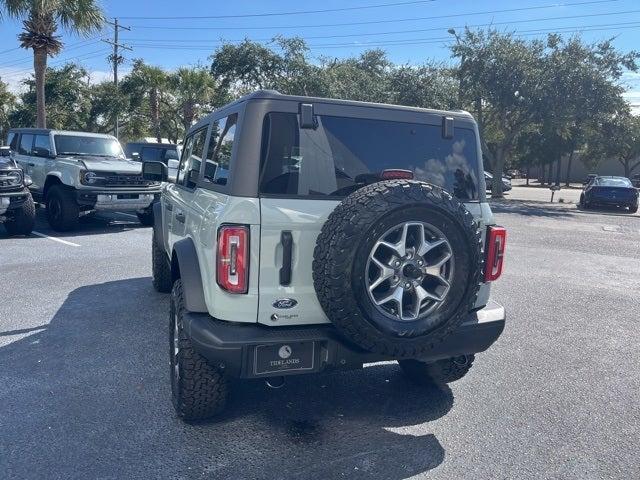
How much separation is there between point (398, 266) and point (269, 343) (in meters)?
0.80

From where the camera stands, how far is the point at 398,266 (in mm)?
2988

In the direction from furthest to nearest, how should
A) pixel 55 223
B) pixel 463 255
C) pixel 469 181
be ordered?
1. pixel 55 223
2. pixel 469 181
3. pixel 463 255

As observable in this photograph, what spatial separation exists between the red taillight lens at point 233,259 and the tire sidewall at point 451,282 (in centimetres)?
58

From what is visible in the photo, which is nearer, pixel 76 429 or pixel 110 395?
pixel 76 429

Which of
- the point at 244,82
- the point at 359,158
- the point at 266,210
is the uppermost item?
the point at 244,82

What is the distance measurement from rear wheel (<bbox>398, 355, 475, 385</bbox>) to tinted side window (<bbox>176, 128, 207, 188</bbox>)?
83.3 inches

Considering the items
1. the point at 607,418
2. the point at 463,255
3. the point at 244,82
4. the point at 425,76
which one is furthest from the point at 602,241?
the point at 244,82

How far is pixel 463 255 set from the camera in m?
3.03

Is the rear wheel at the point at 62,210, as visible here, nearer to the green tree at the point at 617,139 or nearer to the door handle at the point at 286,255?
the door handle at the point at 286,255

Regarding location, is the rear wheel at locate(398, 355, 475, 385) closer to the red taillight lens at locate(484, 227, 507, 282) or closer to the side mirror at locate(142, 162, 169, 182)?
the red taillight lens at locate(484, 227, 507, 282)

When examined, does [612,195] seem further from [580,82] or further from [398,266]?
[398,266]

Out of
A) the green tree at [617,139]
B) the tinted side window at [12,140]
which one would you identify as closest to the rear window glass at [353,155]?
the tinted side window at [12,140]

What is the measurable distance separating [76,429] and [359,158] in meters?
2.32

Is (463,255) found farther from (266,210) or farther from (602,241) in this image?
(602,241)
